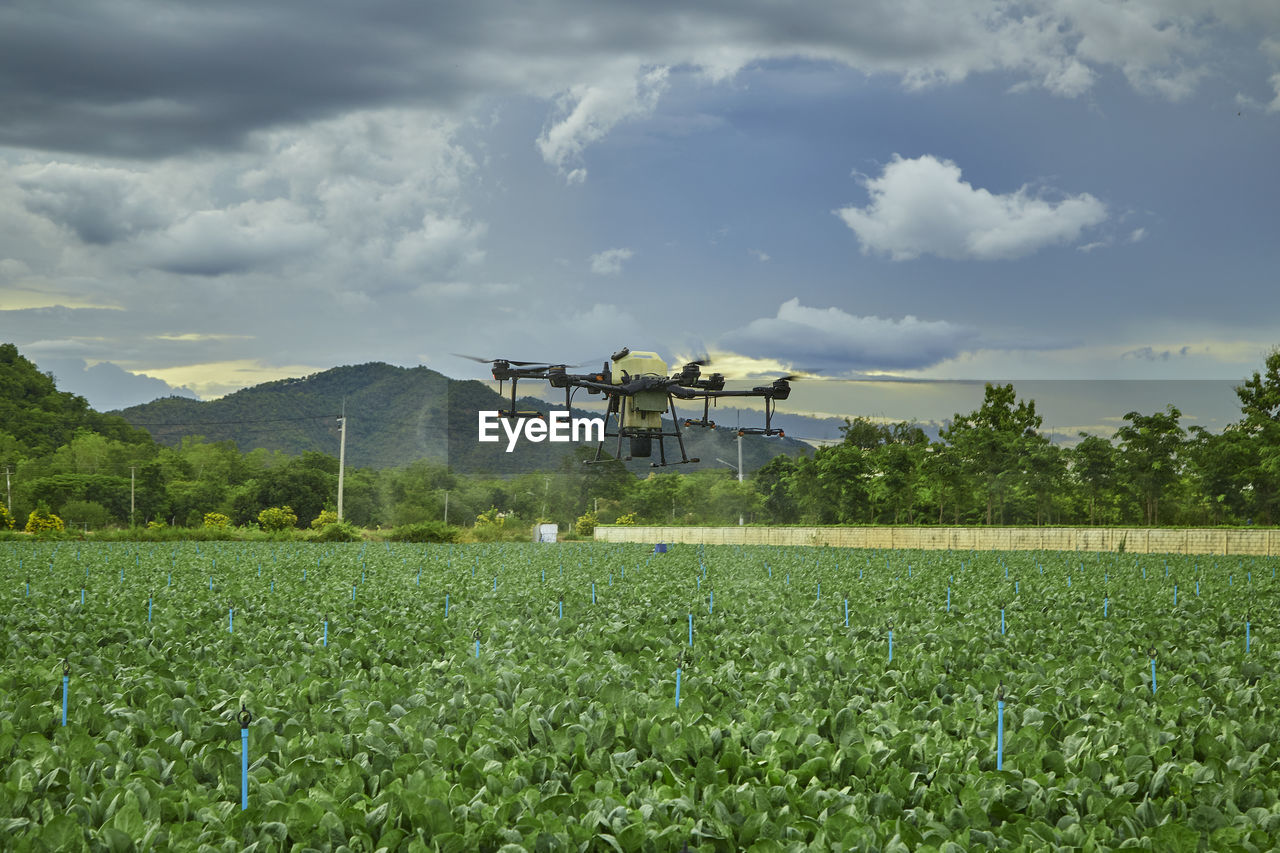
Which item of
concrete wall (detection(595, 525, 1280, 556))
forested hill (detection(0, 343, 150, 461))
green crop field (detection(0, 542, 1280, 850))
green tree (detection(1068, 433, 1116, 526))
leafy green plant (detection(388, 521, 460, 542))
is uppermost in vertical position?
forested hill (detection(0, 343, 150, 461))

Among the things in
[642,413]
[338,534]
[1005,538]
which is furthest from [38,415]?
[1005,538]

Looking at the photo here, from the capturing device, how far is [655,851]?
5699mm

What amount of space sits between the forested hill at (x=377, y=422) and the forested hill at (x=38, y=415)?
33.9ft

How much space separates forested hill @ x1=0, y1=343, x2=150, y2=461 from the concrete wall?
3130 inches

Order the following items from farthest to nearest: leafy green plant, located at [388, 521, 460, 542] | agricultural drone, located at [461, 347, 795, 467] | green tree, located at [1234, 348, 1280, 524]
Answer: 1. leafy green plant, located at [388, 521, 460, 542]
2. green tree, located at [1234, 348, 1280, 524]
3. agricultural drone, located at [461, 347, 795, 467]

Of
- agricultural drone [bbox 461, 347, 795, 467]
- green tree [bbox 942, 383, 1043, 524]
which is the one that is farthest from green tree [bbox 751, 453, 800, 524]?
agricultural drone [bbox 461, 347, 795, 467]

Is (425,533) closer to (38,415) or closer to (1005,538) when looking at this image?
(1005,538)

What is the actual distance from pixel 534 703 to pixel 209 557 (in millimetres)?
31455

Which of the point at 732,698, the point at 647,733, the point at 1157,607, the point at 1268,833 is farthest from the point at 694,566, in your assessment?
the point at 1268,833

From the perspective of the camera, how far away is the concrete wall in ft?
123

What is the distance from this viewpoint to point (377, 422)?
128250mm

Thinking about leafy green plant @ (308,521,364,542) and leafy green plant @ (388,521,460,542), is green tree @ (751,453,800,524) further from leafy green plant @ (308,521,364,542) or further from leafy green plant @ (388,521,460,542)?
leafy green plant @ (308,521,364,542)

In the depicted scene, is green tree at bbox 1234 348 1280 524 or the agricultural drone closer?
the agricultural drone

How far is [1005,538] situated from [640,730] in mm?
40683
